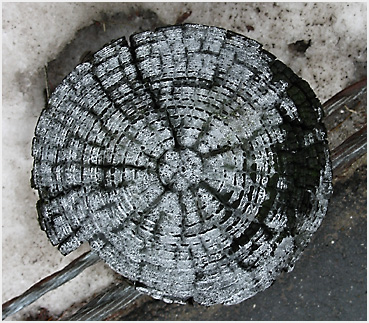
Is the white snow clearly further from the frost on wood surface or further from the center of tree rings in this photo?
the center of tree rings

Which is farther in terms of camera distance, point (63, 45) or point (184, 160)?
point (63, 45)

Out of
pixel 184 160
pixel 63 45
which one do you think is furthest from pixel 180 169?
pixel 63 45

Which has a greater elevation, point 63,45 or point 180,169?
point 63,45

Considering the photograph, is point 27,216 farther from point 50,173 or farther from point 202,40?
point 202,40

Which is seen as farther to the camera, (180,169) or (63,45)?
(63,45)

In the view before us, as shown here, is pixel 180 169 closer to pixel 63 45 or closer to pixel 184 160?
pixel 184 160

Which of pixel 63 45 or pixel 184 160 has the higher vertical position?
pixel 63 45

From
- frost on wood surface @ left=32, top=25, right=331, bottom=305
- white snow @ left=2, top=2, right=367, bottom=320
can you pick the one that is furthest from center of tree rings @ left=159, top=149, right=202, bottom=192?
white snow @ left=2, top=2, right=367, bottom=320

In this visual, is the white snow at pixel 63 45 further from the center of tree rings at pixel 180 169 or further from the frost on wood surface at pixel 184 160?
the center of tree rings at pixel 180 169

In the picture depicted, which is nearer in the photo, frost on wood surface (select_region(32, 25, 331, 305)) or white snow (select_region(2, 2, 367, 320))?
frost on wood surface (select_region(32, 25, 331, 305))
